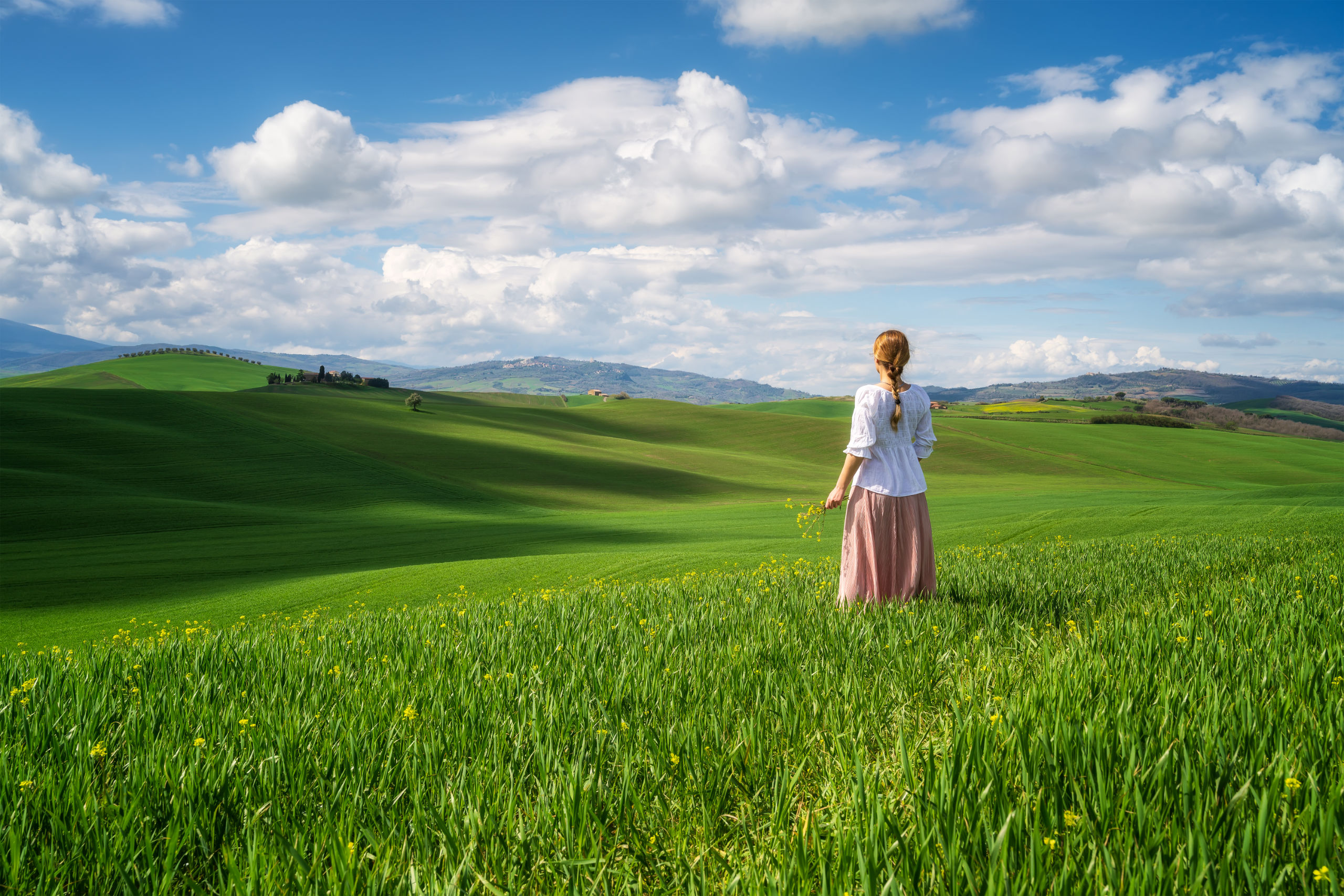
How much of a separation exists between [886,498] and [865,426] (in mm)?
829

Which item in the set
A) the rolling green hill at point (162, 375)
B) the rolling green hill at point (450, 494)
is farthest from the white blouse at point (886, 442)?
the rolling green hill at point (162, 375)

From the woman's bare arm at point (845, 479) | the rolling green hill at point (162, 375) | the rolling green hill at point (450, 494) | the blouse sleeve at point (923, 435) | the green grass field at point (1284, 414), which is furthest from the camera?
the rolling green hill at point (162, 375)

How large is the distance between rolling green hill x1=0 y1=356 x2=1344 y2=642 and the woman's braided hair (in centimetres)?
926

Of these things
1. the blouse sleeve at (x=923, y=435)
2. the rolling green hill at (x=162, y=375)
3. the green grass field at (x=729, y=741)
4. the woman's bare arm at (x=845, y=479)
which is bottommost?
the green grass field at (x=729, y=741)

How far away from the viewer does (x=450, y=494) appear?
39.7 meters

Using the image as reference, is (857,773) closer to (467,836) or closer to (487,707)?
(467,836)

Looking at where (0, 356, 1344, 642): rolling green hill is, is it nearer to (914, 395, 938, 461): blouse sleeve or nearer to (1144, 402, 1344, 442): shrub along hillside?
(914, 395, 938, 461): blouse sleeve

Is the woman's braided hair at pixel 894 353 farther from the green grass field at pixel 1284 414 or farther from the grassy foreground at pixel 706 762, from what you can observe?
the green grass field at pixel 1284 414

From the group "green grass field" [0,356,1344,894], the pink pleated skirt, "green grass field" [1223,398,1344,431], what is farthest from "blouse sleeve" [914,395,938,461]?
"green grass field" [1223,398,1344,431]

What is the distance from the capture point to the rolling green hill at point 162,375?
13488cm

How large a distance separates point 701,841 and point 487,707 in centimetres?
181

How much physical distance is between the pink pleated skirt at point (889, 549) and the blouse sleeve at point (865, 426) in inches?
17.5

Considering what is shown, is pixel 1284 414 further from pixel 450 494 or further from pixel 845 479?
pixel 845 479

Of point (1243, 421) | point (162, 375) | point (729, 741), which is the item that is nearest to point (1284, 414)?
point (1243, 421)
